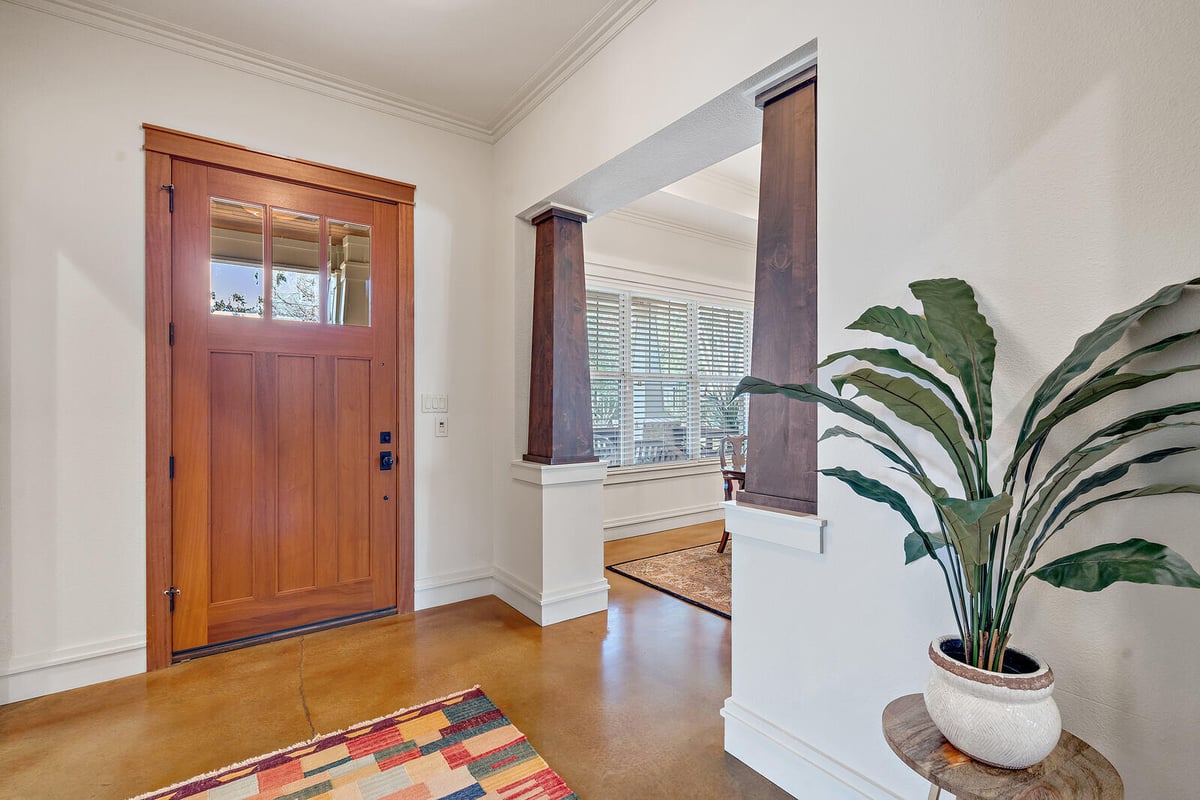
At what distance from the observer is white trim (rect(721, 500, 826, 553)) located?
5.38 ft

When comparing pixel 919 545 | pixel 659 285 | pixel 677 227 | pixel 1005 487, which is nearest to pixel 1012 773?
pixel 919 545

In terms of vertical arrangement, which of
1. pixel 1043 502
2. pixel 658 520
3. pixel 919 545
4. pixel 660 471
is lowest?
pixel 658 520

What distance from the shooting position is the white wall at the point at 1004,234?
1063 millimetres

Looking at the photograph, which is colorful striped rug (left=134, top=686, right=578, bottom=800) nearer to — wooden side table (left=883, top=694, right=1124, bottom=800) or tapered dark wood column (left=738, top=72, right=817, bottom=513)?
wooden side table (left=883, top=694, right=1124, bottom=800)

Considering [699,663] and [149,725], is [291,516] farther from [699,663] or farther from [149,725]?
[699,663]

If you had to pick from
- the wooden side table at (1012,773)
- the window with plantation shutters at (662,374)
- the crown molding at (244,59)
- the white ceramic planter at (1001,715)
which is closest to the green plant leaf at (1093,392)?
the white ceramic planter at (1001,715)

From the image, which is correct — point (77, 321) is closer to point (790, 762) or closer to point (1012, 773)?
point (790, 762)

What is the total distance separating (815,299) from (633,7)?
5.22 ft

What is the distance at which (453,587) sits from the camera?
11.1 feet

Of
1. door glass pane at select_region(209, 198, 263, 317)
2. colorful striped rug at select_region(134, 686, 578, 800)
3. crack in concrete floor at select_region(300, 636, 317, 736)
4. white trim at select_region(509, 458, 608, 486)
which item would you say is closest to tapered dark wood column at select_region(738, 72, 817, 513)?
colorful striped rug at select_region(134, 686, 578, 800)

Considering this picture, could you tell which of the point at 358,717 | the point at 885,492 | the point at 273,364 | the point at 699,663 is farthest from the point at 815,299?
the point at 273,364

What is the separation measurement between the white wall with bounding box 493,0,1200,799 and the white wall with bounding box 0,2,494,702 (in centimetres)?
259

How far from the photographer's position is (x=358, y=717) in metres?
2.12

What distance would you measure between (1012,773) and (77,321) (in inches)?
138
